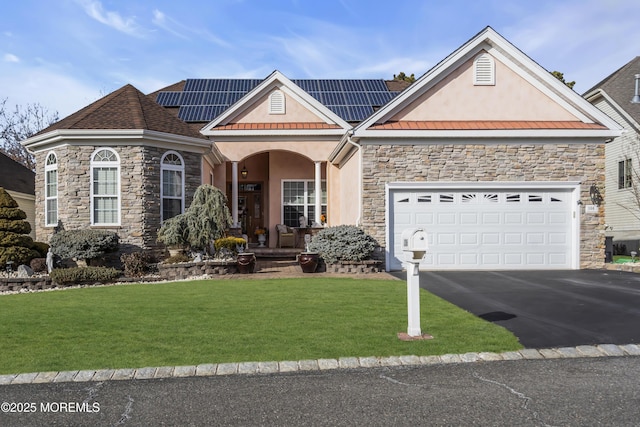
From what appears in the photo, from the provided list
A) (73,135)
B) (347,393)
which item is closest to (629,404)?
(347,393)

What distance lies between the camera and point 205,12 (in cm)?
1106

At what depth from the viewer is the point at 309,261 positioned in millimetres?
13570

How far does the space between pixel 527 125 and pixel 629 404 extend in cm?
1178

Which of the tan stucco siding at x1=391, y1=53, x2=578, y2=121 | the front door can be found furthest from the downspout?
the front door

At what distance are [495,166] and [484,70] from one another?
9.46 ft

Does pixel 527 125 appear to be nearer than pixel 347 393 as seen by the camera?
No

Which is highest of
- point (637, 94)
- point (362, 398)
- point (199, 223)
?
point (637, 94)

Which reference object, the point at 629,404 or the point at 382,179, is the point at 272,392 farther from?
the point at 382,179

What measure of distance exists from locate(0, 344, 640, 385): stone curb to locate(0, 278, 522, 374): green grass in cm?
17

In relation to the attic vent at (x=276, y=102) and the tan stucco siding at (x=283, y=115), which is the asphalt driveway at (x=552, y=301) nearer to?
the tan stucco siding at (x=283, y=115)

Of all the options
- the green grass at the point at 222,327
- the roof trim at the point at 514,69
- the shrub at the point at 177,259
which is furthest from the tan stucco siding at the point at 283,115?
the green grass at the point at 222,327

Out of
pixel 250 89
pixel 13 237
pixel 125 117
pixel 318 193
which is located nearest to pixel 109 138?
pixel 125 117

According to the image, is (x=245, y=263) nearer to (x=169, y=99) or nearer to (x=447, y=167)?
(x=447, y=167)

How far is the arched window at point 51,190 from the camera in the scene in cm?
1533
